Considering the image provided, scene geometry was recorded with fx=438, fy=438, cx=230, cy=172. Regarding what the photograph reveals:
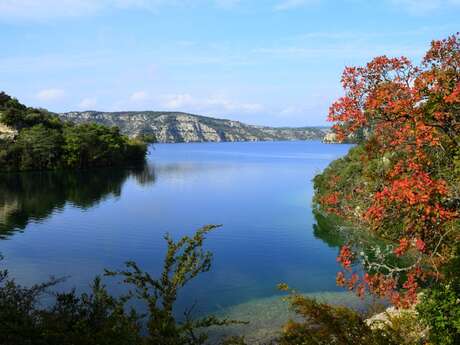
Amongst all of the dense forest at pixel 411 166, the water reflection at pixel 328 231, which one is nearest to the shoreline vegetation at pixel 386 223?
the dense forest at pixel 411 166

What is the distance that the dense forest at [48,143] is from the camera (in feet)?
354

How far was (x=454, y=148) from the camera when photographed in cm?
1065

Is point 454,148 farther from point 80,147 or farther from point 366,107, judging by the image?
point 80,147

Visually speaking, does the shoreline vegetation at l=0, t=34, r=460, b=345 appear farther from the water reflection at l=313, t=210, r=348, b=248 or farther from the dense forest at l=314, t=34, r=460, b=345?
the water reflection at l=313, t=210, r=348, b=248

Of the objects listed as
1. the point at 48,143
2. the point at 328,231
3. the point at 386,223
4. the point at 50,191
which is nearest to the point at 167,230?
Answer: the point at 328,231

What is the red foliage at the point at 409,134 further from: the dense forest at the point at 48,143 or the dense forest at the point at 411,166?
the dense forest at the point at 48,143

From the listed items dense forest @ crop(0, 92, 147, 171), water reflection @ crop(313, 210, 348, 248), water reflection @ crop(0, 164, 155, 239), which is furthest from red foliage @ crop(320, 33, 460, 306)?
dense forest @ crop(0, 92, 147, 171)

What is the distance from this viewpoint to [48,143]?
109 metres

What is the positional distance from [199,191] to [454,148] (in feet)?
A: 231

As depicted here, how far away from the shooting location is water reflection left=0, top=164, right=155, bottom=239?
2146 inches

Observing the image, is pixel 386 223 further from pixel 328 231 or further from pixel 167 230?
pixel 167 230

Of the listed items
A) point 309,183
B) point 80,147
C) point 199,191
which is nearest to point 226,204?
point 199,191

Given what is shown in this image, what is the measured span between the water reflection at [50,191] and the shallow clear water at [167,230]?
15 centimetres

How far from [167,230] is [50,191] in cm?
3564
